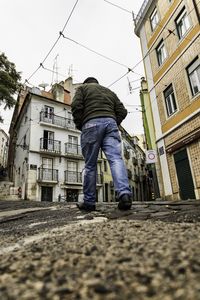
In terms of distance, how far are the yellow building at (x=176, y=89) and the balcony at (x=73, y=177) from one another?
47.4ft

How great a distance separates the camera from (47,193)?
23047 millimetres

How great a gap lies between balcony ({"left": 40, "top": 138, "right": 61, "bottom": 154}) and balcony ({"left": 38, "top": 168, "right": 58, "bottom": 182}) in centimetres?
204

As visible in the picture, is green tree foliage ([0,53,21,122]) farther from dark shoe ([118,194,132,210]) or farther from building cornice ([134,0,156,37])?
dark shoe ([118,194,132,210])

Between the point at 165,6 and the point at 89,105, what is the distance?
36.5 feet

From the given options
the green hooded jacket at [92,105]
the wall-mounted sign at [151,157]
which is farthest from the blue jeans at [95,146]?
the wall-mounted sign at [151,157]

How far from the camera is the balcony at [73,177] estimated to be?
80.5ft

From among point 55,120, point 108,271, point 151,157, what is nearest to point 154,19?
point 151,157

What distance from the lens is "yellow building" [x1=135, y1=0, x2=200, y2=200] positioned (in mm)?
9195

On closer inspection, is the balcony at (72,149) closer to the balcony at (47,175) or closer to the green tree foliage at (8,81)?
the balcony at (47,175)

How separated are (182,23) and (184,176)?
22.1 ft

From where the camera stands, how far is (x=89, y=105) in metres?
3.08

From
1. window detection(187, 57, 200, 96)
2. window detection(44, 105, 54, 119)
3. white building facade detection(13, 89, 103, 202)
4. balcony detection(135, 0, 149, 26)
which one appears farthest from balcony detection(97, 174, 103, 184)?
window detection(187, 57, 200, 96)

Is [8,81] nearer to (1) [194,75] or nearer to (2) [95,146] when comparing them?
(1) [194,75]

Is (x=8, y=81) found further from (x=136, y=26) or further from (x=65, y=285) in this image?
(x=65, y=285)
